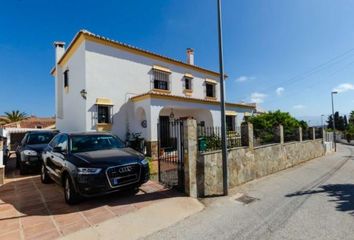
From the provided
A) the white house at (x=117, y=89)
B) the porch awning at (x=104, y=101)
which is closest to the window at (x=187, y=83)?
the white house at (x=117, y=89)

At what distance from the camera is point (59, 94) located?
696 inches

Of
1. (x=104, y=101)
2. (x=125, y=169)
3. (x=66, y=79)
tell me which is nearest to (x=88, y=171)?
(x=125, y=169)

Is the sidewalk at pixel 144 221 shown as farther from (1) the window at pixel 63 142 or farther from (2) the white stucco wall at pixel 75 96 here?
(2) the white stucco wall at pixel 75 96

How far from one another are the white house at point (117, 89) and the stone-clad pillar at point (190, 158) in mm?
6141

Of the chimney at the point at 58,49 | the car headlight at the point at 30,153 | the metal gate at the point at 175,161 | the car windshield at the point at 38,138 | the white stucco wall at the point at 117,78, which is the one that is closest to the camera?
the metal gate at the point at 175,161

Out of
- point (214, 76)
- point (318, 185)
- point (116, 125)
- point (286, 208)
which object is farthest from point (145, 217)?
A: point (214, 76)

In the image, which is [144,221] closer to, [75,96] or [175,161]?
[175,161]

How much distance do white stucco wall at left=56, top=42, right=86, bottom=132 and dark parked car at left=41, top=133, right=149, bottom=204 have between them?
691 centimetres

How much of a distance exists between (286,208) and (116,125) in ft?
33.9

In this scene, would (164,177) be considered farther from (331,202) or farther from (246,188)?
(331,202)

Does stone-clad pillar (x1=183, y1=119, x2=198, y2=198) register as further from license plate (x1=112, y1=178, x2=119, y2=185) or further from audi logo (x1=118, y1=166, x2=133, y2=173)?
license plate (x1=112, y1=178, x2=119, y2=185)

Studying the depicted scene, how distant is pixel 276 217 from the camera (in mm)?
5250

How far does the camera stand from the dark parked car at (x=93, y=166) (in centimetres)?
510

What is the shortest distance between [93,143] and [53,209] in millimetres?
1879
